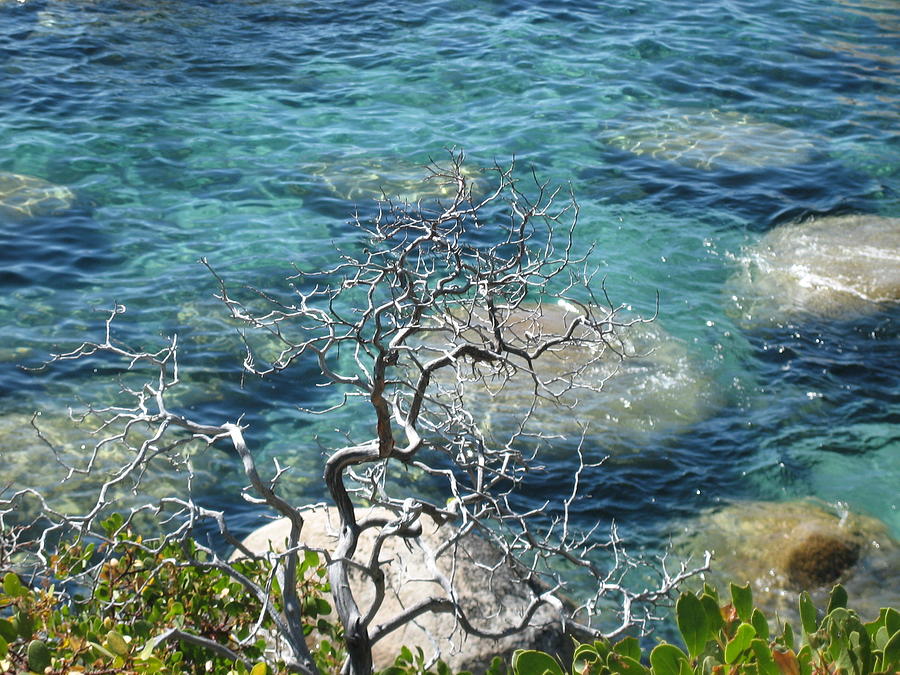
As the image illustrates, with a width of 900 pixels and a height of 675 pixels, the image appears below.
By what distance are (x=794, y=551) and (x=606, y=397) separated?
1926 millimetres

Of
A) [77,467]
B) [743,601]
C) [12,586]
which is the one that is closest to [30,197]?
[77,467]

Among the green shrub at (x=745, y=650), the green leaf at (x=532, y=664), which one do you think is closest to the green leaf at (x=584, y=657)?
the green shrub at (x=745, y=650)

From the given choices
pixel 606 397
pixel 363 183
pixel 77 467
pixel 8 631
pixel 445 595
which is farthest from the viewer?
pixel 363 183

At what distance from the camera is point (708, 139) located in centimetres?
1188

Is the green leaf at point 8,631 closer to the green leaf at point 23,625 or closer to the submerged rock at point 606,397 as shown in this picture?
the green leaf at point 23,625

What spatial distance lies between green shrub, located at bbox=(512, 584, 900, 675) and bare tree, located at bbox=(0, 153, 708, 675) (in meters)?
0.80

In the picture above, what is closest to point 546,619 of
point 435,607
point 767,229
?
point 435,607

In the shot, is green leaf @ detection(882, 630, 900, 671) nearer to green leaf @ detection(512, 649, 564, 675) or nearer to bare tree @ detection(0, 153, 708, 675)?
green leaf @ detection(512, 649, 564, 675)

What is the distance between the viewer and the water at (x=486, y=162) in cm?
727

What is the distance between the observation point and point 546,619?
15.1 feet

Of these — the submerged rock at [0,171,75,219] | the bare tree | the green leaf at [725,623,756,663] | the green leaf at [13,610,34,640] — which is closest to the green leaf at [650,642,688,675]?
the green leaf at [725,623,756,663]

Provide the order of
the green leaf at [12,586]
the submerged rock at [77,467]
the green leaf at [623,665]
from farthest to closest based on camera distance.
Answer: the submerged rock at [77,467], the green leaf at [12,586], the green leaf at [623,665]

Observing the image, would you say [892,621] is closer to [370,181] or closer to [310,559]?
[310,559]

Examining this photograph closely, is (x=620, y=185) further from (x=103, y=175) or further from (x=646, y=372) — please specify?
(x=103, y=175)
